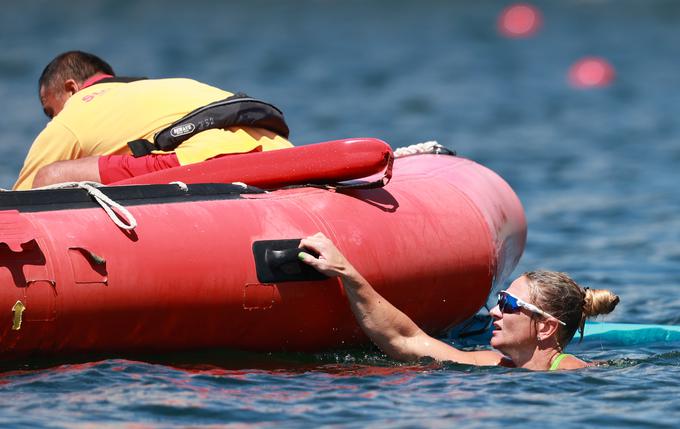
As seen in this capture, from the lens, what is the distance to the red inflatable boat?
15.6 feet

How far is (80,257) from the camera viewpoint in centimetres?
476

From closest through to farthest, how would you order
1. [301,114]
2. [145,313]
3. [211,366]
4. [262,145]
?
1. [145,313]
2. [211,366]
3. [262,145]
4. [301,114]

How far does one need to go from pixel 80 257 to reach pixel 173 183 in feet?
2.17

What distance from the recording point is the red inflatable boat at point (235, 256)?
15.6 ft

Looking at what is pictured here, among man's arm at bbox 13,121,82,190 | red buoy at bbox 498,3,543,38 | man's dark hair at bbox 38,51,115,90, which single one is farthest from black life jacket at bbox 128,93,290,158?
red buoy at bbox 498,3,543,38

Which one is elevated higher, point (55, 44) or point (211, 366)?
point (55, 44)

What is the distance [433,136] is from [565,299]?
10432mm

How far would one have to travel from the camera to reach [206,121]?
5.91 meters

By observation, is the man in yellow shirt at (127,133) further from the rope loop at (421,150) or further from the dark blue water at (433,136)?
the dark blue water at (433,136)

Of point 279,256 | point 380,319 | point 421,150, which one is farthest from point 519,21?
point 279,256

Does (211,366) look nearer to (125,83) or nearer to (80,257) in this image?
(80,257)

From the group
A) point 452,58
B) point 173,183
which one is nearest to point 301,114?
point 452,58

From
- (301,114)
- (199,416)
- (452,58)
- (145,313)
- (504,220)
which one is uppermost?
(452,58)

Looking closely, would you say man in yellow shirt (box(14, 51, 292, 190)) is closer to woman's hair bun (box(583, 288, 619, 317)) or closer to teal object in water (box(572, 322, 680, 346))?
woman's hair bun (box(583, 288, 619, 317))
